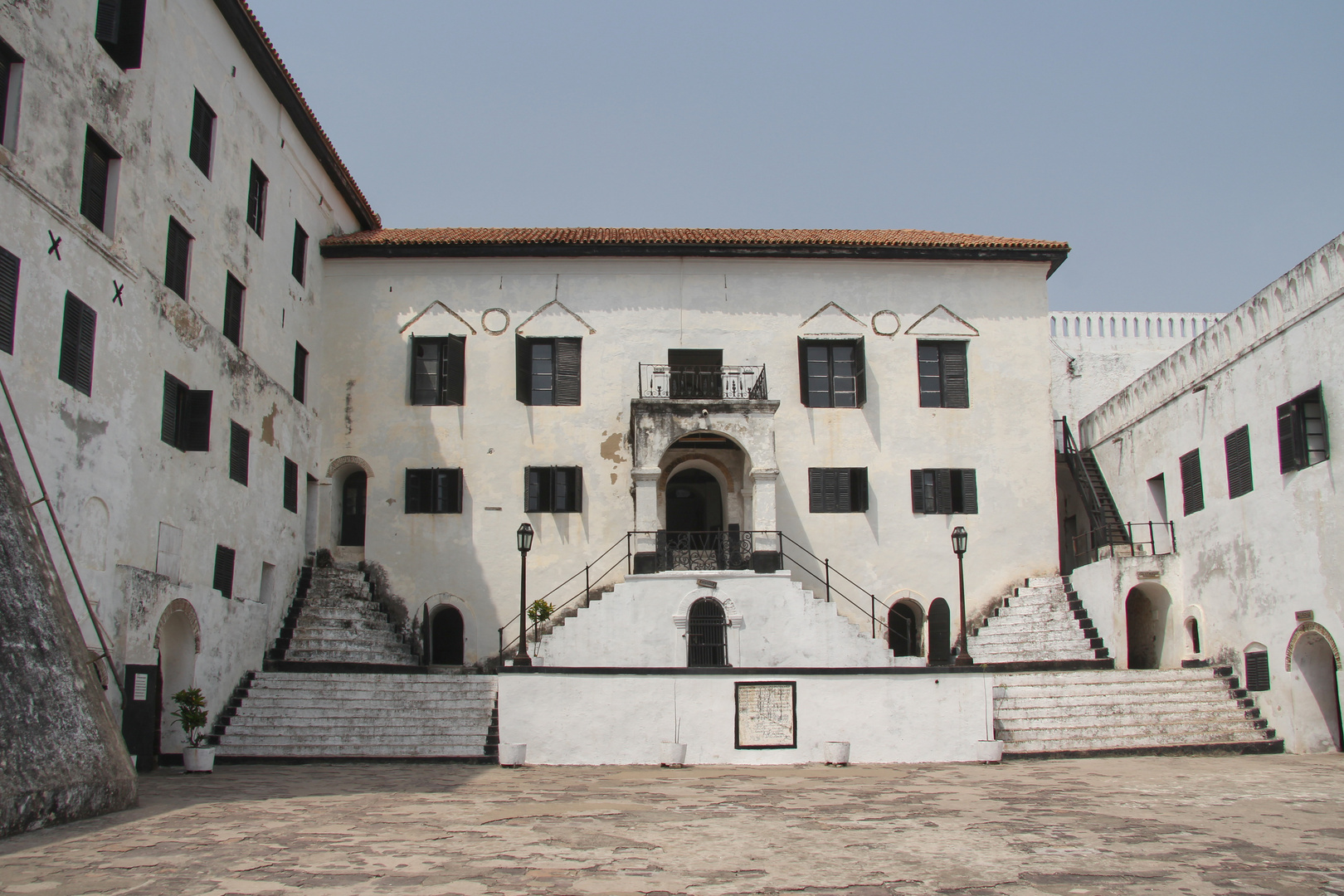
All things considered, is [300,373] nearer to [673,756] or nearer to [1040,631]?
[673,756]

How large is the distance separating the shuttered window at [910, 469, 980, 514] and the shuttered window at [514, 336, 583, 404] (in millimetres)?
7890

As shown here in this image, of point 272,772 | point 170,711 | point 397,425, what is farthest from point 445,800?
point 397,425

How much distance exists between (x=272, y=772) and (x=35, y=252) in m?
7.79

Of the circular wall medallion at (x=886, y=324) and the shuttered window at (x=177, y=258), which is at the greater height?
the circular wall medallion at (x=886, y=324)

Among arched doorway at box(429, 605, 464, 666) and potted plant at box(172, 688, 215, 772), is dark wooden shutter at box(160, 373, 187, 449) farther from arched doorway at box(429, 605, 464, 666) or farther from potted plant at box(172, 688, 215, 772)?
arched doorway at box(429, 605, 464, 666)

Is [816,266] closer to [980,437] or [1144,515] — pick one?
[980,437]

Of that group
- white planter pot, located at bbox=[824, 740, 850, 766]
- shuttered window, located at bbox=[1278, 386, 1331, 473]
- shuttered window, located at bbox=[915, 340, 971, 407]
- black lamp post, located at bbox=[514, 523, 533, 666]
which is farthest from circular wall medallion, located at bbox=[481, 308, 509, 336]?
shuttered window, located at bbox=[1278, 386, 1331, 473]

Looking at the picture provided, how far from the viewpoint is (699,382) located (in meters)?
24.6

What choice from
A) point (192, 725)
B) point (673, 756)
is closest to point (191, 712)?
point (192, 725)

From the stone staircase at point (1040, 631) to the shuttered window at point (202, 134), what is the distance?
17.7 m

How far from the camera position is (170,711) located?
1738 centimetres

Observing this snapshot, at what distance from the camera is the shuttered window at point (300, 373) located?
2331 cm

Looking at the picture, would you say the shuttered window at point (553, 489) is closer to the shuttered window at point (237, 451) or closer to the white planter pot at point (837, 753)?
the shuttered window at point (237, 451)

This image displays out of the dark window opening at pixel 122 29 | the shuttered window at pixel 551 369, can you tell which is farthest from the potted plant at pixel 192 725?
the shuttered window at pixel 551 369
